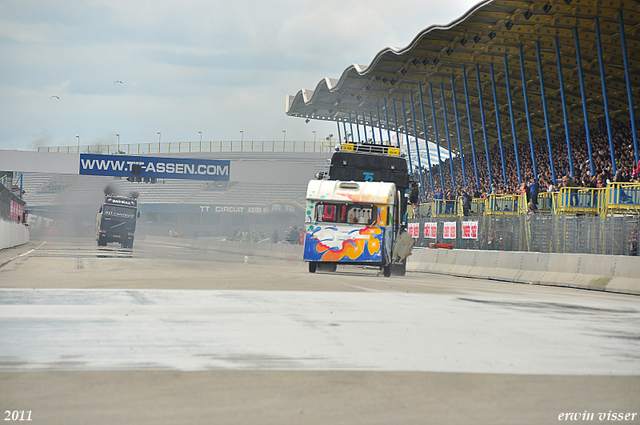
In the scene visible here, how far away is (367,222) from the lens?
69.1ft

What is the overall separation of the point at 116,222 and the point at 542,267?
37233 millimetres

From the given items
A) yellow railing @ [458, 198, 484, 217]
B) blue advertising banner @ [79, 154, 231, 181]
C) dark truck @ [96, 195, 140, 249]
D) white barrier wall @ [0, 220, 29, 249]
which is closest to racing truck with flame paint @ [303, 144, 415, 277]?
yellow railing @ [458, 198, 484, 217]

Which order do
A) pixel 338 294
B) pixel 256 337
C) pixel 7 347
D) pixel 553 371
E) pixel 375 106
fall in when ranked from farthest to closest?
pixel 375 106 → pixel 338 294 → pixel 256 337 → pixel 7 347 → pixel 553 371

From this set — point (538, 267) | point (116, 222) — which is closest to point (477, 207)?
point (538, 267)

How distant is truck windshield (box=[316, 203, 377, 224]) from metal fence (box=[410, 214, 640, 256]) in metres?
5.03

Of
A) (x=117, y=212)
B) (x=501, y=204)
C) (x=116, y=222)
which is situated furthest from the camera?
(x=117, y=212)

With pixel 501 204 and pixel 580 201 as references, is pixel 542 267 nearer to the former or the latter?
pixel 580 201

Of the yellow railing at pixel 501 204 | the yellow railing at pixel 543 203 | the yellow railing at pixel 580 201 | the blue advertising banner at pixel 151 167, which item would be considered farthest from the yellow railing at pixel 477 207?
the blue advertising banner at pixel 151 167

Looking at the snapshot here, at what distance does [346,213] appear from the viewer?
21.1 meters

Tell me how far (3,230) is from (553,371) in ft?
130

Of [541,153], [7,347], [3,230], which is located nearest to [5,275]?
[7,347]

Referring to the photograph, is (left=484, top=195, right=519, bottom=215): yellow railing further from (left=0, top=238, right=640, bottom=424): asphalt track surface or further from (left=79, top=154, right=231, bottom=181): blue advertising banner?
(left=79, top=154, right=231, bottom=181): blue advertising banner

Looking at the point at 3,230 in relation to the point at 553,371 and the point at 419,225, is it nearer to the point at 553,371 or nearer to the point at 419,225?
the point at 419,225

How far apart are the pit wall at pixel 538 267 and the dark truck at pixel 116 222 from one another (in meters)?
28.8
